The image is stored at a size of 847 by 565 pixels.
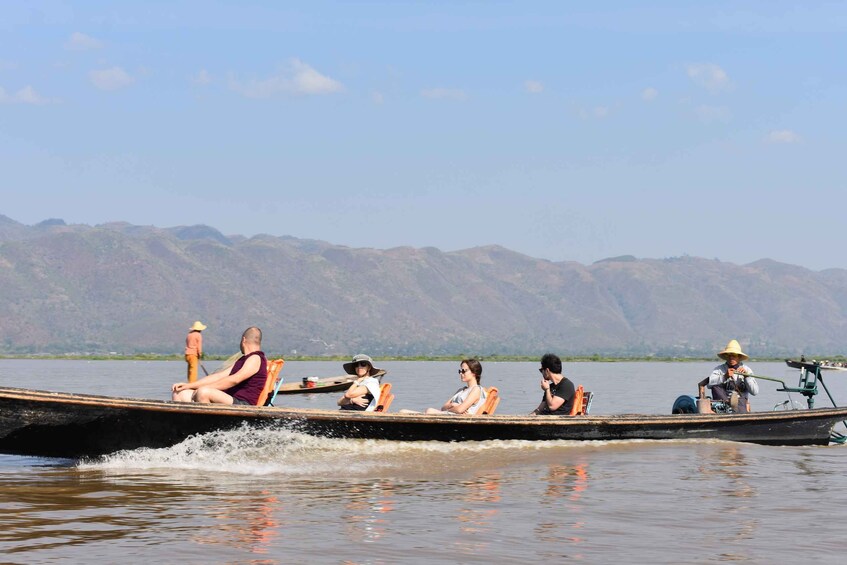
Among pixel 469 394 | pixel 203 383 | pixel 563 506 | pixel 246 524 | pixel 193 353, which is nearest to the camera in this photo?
pixel 246 524

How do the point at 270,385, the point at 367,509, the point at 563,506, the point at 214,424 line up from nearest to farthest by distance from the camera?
the point at 367,509 → the point at 563,506 → the point at 214,424 → the point at 270,385

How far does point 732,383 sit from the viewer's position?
19.5m

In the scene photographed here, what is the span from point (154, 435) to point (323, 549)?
562 cm

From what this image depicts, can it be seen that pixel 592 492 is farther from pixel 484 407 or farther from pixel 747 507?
pixel 484 407

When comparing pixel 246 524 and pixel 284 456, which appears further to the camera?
pixel 284 456

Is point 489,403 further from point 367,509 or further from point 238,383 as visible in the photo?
point 367,509

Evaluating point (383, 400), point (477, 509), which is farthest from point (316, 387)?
point (477, 509)

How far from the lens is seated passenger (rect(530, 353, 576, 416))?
1773 centimetres

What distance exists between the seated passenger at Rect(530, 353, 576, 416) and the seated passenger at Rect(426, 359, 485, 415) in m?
1.04

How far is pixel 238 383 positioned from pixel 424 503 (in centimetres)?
385

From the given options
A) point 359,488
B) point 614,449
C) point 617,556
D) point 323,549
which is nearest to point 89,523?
point 323,549

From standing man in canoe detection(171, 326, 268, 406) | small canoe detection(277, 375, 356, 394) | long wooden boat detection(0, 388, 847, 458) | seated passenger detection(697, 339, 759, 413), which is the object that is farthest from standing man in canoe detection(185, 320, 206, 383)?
seated passenger detection(697, 339, 759, 413)

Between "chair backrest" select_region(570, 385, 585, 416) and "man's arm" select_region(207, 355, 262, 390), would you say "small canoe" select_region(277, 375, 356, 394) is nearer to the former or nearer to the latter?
"chair backrest" select_region(570, 385, 585, 416)

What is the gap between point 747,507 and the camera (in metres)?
12.9
